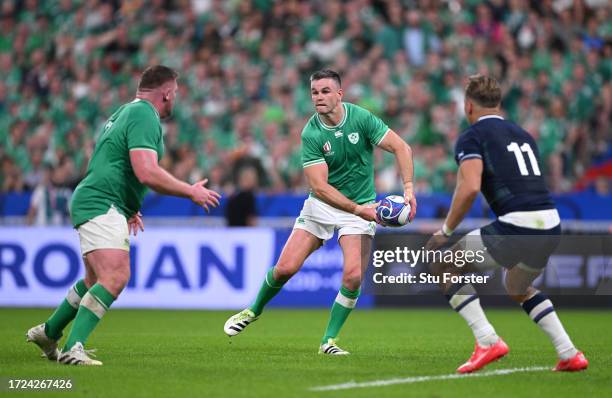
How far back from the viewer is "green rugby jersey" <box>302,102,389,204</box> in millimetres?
10102

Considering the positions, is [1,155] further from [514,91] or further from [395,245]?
[514,91]

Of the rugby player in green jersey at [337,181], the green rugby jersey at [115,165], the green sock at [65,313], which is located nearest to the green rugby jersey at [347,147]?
the rugby player in green jersey at [337,181]

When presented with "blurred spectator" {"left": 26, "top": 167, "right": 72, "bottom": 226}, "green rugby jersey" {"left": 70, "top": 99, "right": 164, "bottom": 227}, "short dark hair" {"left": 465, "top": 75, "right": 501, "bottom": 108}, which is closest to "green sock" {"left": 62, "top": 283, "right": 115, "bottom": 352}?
"green rugby jersey" {"left": 70, "top": 99, "right": 164, "bottom": 227}

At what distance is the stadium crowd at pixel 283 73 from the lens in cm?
1927

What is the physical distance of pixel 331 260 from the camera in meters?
17.2

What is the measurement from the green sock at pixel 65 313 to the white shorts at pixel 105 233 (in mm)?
498

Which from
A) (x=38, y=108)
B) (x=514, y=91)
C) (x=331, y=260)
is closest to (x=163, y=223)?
(x=331, y=260)

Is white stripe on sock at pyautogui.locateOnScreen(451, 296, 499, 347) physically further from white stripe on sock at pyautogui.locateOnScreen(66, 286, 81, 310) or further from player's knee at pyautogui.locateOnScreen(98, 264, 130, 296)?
white stripe on sock at pyautogui.locateOnScreen(66, 286, 81, 310)

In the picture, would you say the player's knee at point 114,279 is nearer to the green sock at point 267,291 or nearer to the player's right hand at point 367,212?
the green sock at point 267,291

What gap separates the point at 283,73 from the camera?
20.8 metres

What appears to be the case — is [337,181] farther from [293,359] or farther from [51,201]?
[51,201]

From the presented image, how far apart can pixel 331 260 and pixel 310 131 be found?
7.28 m

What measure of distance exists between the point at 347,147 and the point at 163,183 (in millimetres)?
2241

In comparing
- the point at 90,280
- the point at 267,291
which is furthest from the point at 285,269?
the point at 90,280
